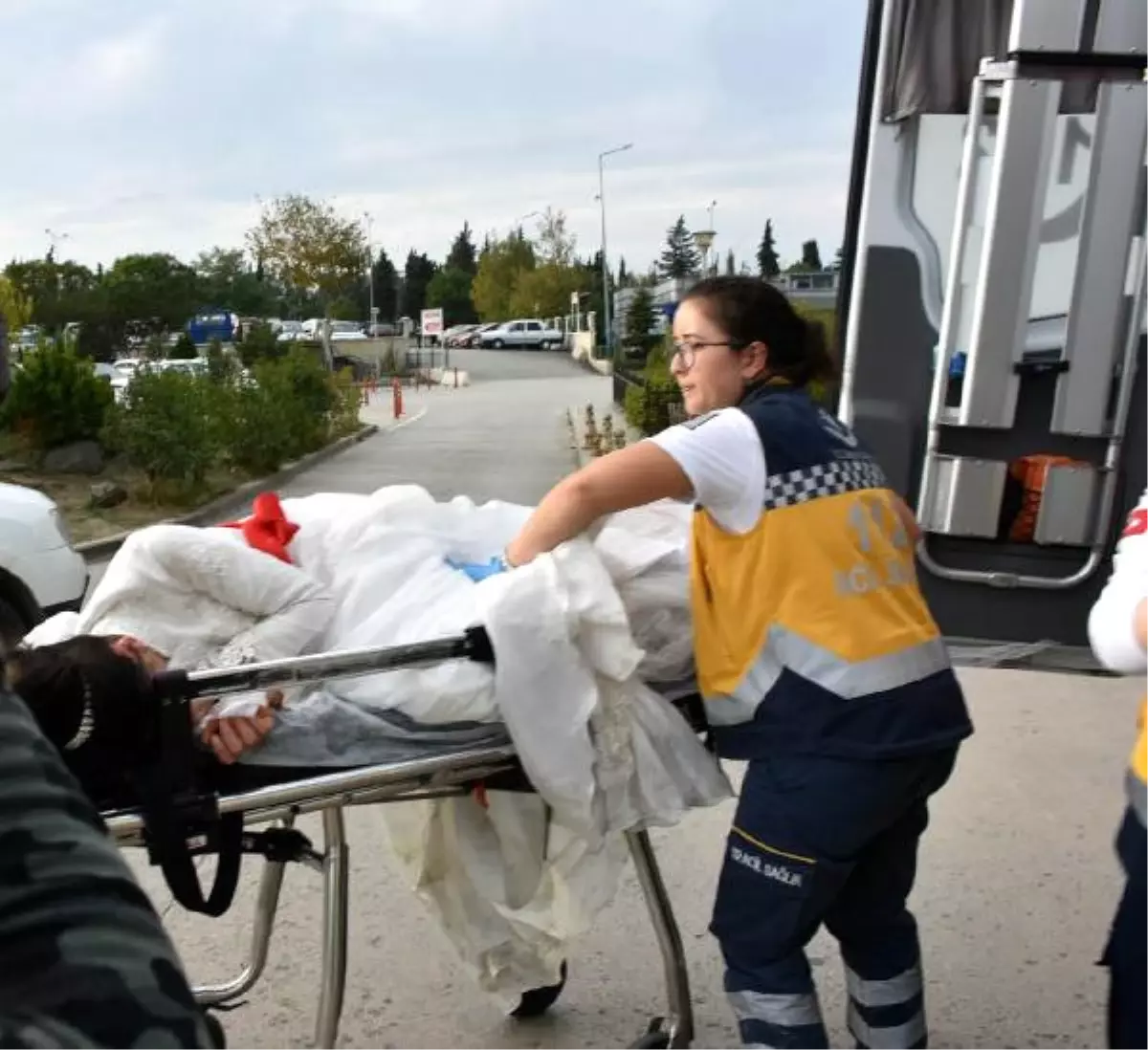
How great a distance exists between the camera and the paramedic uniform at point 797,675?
2266 millimetres

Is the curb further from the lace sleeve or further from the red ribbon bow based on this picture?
the lace sleeve

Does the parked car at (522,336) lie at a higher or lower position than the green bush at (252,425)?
lower

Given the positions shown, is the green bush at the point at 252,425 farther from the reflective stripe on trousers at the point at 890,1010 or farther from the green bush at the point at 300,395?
the reflective stripe on trousers at the point at 890,1010

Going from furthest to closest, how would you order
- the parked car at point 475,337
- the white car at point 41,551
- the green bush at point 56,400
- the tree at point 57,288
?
the parked car at point 475,337 → the tree at point 57,288 → the green bush at point 56,400 → the white car at point 41,551

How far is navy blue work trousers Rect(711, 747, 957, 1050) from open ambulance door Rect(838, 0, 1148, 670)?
5.35 ft

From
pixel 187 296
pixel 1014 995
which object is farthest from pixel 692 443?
pixel 187 296

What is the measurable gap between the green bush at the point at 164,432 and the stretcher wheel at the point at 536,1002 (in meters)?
10.2

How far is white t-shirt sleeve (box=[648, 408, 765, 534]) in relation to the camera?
2271mm

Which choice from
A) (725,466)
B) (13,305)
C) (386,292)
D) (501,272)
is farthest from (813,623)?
(386,292)

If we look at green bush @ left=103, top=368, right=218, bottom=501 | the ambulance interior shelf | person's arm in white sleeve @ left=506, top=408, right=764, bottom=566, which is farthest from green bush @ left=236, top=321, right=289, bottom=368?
person's arm in white sleeve @ left=506, top=408, right=764, bottom=566

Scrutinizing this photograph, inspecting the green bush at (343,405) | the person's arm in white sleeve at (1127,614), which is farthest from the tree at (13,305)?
the person's arm in white sleeve at (1127,614)

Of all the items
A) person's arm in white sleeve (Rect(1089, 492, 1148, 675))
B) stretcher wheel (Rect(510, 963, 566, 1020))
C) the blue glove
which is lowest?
stretcher wheel (Rect(510, 963, 566, 1020))

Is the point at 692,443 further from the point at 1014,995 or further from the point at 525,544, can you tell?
the point at 1014,995

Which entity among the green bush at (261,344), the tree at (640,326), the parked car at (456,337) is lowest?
the parked car at (456,337)
